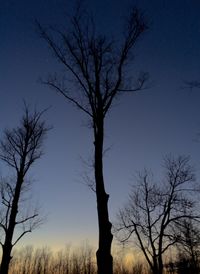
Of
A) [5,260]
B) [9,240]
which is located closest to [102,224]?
[9,240]

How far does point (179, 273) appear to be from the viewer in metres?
39.7

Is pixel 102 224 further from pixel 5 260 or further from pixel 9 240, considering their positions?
pixel 5 260

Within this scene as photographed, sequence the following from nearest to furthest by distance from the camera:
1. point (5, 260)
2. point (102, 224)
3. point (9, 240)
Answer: point (102, 224) → point (5, 260) → point (9, 240)

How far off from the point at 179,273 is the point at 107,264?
1499 inches

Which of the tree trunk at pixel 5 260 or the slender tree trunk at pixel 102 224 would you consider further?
the tree trunk at pixel 5 260

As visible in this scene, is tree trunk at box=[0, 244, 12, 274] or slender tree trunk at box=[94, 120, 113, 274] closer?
slender tree trunk at box=[94, 120, 113, 274]

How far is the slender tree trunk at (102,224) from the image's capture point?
700 centimetres

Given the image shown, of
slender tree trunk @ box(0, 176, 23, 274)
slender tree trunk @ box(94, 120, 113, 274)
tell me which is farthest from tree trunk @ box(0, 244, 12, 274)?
slender tree trunk @ box(94, 120, 113, 274)

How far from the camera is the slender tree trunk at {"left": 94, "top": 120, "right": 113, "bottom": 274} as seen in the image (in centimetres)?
700

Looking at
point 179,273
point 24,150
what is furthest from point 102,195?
point 179,273

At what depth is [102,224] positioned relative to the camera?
7418 millimetres

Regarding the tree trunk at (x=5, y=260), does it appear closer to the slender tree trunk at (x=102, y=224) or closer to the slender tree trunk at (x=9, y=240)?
the slender tree trunk at (x=9, y=240)

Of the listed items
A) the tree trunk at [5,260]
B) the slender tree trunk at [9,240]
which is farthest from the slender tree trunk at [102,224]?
the tree trunk at [5,260]

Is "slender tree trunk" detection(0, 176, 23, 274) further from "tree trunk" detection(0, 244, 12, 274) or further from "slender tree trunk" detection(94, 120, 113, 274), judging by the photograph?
"slender tree trunk" detection(94, 120, 113, 274)
